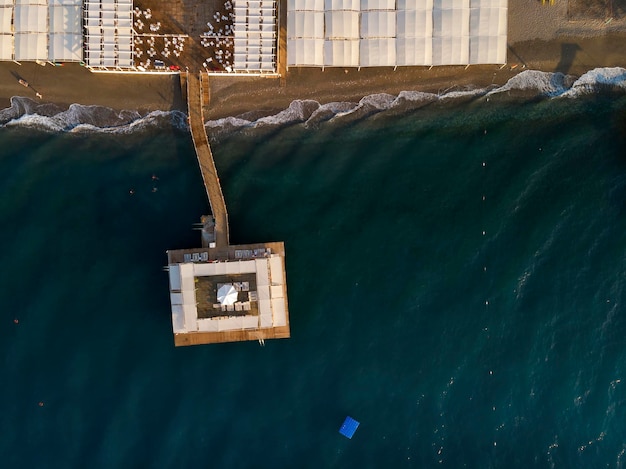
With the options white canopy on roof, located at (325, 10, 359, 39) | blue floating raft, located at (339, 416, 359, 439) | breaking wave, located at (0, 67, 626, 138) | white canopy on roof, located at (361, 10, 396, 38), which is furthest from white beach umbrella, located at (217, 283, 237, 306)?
white canopy on roof, located at (361, 10, 396, 38)

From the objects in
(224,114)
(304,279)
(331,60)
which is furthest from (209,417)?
(331,60)

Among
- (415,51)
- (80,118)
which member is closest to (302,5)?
(415,51)

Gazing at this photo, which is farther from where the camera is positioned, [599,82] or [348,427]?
[599,82]

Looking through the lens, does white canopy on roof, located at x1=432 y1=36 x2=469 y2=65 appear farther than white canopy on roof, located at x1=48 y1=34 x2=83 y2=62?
Yes

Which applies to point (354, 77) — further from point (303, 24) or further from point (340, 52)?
point (303, 24)

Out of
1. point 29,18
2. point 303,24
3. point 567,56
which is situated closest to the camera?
point 29,18

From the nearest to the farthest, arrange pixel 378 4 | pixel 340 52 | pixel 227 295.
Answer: pixel 227 295
pixel 378 4
pixel 340 52

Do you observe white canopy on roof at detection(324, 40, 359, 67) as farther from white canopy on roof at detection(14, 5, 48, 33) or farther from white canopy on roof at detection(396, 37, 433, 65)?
white canopy on roof at detection(14, 5, 48, 33)
